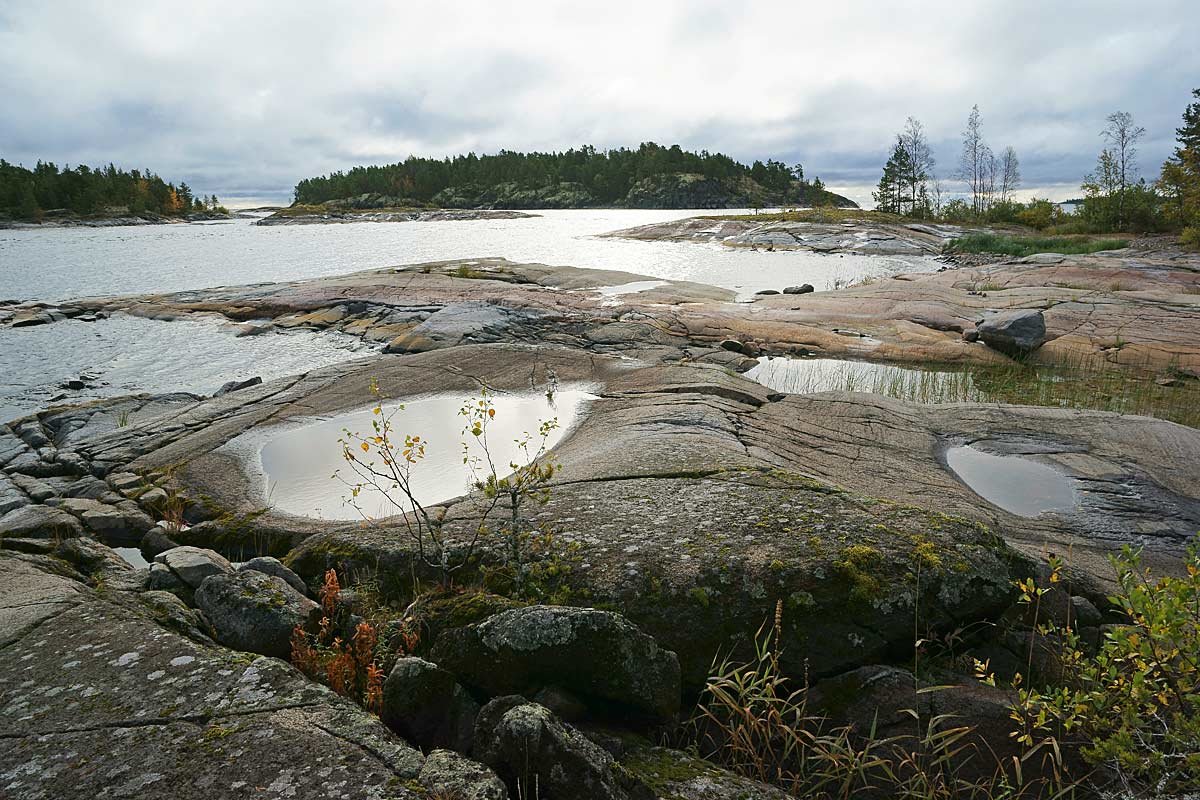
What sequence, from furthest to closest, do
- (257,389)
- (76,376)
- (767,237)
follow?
(767,237) → (76,376) → (257,389)

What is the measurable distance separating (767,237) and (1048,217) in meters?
24.7

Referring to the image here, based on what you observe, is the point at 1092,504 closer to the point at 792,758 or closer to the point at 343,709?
the point at 792,758

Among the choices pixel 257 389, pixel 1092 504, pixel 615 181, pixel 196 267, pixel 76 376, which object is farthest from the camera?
pixel 615 181

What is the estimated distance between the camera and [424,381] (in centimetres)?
1328

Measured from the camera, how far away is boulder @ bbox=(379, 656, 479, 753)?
3691 millimetres

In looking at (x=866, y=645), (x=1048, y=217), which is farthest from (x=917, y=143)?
(x=866, y=645)

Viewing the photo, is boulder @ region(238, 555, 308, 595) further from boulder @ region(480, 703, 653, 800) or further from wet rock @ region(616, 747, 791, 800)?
wet rock @ region(616, 747, 791, 800)

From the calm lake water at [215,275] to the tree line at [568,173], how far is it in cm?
6568

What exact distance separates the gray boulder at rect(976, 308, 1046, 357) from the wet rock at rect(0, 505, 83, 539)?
19465 mm

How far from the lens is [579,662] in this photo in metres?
3.76

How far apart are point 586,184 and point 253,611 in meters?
147

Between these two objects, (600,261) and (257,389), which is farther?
(600,261)

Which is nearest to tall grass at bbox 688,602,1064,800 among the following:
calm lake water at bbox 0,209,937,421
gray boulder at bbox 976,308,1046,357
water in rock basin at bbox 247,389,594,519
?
water in rock basin at bbox 247,389,594,519

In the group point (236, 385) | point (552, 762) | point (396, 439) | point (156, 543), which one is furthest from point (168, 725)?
point (236, 385)
